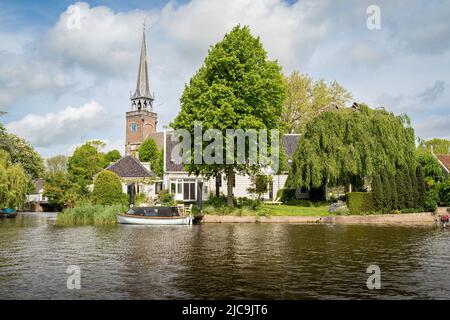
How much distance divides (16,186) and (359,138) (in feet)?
108

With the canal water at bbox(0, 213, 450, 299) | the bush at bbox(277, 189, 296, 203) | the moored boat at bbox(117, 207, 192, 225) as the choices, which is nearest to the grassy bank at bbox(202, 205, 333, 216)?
the moored boat at bbox(117, 207, 192, 225)

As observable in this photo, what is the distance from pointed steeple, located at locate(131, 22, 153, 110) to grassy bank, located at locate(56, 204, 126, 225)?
7108 cm

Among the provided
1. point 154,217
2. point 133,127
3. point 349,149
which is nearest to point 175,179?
point 154,217

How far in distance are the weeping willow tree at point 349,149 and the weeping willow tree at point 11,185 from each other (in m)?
26.2

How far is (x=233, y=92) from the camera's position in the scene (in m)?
36.8

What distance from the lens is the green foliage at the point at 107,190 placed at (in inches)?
1471

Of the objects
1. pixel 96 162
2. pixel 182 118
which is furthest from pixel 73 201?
pixel 96 162

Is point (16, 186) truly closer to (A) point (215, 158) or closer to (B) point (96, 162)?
(A) point (215, 158)

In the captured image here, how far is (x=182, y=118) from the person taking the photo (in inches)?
1464

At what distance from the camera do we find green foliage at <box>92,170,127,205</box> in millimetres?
37375

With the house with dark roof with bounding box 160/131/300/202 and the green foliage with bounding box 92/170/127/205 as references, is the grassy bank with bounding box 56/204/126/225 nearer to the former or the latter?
the green foliage with bounding box 92/170/127/205

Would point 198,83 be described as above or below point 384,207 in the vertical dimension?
above

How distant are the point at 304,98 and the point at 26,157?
128 ft

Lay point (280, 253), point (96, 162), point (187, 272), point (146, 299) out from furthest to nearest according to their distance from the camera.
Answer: point (96, 162) → point (280, 253) → point (187, 272) → point (146, 299)
